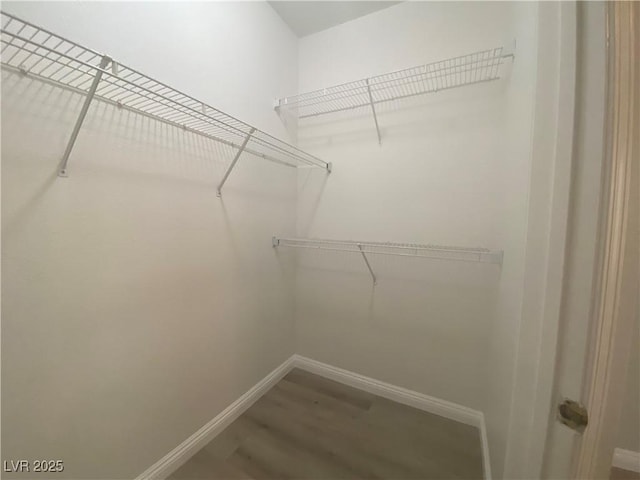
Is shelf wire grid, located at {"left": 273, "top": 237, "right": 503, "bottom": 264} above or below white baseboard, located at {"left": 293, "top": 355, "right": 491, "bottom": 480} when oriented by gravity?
above

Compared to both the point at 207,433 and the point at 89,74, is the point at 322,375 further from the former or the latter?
the point at 89,74

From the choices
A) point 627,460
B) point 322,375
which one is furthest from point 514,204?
point 322,375

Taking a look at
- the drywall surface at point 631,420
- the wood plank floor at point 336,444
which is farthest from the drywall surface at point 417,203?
A: the drywall surface at point 631,420

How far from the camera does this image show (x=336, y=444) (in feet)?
4.64

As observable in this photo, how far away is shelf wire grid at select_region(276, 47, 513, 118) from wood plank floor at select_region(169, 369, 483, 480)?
2113 mm

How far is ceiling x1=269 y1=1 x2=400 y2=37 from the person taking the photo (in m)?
1.67

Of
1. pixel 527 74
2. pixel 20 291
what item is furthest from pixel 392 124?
pixel 20 291

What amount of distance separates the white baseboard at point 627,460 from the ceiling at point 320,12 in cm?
309

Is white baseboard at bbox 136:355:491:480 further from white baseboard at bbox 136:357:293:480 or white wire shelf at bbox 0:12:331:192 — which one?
white wire shelf at bbox 0:12:331:192

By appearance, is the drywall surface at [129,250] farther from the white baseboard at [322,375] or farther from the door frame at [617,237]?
the door frame at [617,237]

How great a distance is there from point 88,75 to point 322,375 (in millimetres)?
2260

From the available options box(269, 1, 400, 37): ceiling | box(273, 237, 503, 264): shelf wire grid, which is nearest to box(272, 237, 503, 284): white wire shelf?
box(273, 237, 503, 264): shelf wire grid

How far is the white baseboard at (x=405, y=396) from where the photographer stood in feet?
4.99

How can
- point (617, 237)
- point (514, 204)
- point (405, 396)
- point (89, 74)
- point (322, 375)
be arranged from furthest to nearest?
point (322, 375) < point (405, 396) < point (514, 204) < point (89, 74) < point (617, 237)
